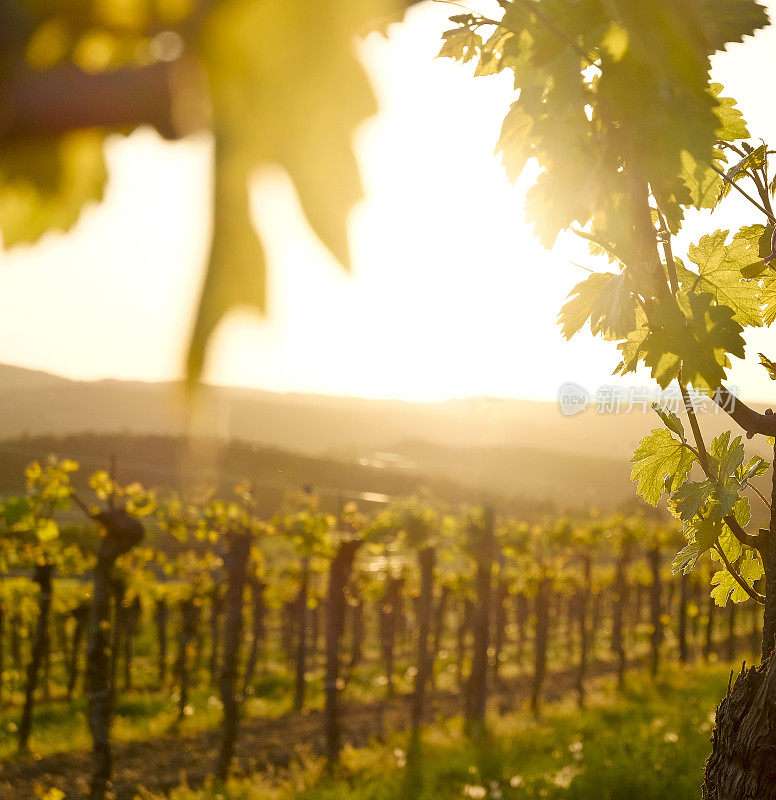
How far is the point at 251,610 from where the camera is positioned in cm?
2327

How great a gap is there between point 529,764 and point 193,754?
6324 mm

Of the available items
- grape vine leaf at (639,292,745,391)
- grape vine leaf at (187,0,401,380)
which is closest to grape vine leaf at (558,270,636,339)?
grape vine leaf at (639,292,745,391)

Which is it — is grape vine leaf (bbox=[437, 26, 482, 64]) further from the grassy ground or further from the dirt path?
the dirt path

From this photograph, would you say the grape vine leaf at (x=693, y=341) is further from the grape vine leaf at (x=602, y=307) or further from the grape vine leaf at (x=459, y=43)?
the grape vine leaf at (x=459, y=43)

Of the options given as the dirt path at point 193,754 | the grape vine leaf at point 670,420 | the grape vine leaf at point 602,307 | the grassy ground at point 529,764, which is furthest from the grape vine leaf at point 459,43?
the dirt path at point 193,754

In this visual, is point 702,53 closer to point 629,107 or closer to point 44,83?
point 629,107

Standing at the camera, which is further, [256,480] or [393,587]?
[393,587]

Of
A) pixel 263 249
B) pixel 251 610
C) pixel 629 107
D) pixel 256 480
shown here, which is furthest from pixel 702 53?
pixel 251 610

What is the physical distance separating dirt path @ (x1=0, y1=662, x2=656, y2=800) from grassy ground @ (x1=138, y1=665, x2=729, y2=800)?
3.25 feet

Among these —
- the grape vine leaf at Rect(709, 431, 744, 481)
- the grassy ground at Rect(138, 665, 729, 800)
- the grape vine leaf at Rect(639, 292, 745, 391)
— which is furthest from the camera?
the grassy ground at Rect(138, 665, 729, 800)

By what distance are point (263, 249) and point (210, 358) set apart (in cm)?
10

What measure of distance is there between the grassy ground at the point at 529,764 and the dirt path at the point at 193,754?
99 cm

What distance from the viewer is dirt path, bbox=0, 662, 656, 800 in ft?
33.4

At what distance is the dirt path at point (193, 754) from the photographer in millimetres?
10195
